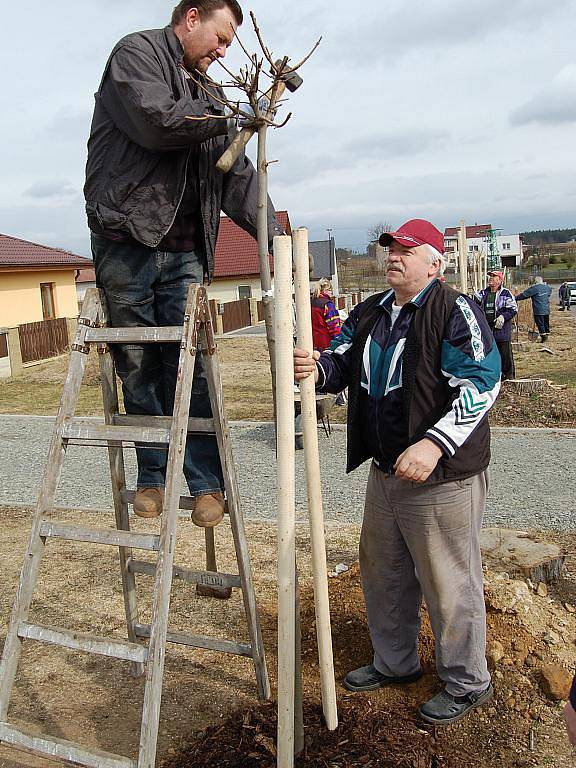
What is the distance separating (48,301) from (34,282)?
3.47 ft

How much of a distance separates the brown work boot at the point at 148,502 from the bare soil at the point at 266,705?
3.11 feet

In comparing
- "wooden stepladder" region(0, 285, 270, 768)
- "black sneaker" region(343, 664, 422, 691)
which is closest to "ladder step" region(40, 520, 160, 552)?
"wooden stepladder" region(0, 285, 270, 768)

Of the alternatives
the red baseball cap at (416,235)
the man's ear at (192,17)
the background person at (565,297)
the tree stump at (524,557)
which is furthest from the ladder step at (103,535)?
the background person at (565,297)

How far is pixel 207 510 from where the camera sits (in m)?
3.46

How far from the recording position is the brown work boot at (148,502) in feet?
11.3

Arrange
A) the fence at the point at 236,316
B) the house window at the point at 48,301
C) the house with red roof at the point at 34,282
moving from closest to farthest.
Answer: the house with red roof at the point at 34,282, the house window at the point at 48,301, the fence at the point at 236,316

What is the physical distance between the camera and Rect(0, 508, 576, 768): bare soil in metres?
3.16

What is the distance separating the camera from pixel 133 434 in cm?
292

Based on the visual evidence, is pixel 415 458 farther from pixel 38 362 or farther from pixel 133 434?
pixel 38 362

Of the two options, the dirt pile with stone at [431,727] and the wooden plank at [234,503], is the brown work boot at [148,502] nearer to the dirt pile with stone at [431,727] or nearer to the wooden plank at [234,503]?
the wooden plank at [234,503]

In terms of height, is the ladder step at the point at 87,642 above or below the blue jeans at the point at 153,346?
below

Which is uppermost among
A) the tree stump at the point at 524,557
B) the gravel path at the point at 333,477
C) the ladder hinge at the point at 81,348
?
the ladder hinge at the point at 81,348

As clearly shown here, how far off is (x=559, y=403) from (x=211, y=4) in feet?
29.2

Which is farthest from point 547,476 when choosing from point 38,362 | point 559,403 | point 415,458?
point 38,362
